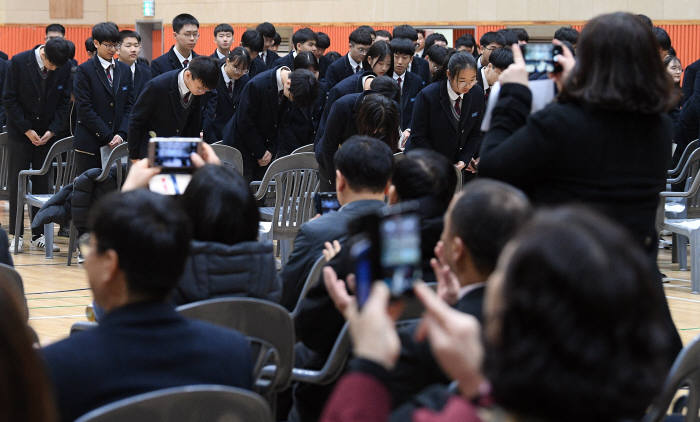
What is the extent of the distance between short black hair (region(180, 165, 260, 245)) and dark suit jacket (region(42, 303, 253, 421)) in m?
0.73

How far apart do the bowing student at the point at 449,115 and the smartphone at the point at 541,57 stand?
160 inches

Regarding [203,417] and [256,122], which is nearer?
[203,417]

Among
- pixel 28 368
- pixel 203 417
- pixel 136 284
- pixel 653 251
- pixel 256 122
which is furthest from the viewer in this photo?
pixel 256 122

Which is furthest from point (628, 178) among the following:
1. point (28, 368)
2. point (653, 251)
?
point (28, 368)

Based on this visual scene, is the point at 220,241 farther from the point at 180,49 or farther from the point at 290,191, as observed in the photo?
the point at 180,49

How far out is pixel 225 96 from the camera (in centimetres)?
924

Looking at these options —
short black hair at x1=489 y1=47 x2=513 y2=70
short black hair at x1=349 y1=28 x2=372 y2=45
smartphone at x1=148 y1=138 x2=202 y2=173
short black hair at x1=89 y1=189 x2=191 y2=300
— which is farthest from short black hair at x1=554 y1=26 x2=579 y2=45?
short black hair at x1=89 y1=189 x2=191 y2=300

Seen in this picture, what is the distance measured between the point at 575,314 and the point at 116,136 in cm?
703

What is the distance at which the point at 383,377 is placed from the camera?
5.20 ft

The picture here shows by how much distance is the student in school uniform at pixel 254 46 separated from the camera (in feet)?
34.4

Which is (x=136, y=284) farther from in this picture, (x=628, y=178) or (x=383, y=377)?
(x=628, y=178)

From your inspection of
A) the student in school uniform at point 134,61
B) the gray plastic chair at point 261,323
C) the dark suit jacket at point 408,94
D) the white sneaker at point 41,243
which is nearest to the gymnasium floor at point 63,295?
the white sneaker at point 41,243

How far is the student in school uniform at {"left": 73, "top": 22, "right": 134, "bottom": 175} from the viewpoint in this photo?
772cm

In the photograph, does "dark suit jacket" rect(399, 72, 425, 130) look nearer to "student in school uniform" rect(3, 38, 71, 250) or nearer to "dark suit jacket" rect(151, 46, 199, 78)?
"dark suit jacket" rect(151, 46, 199, 78)
